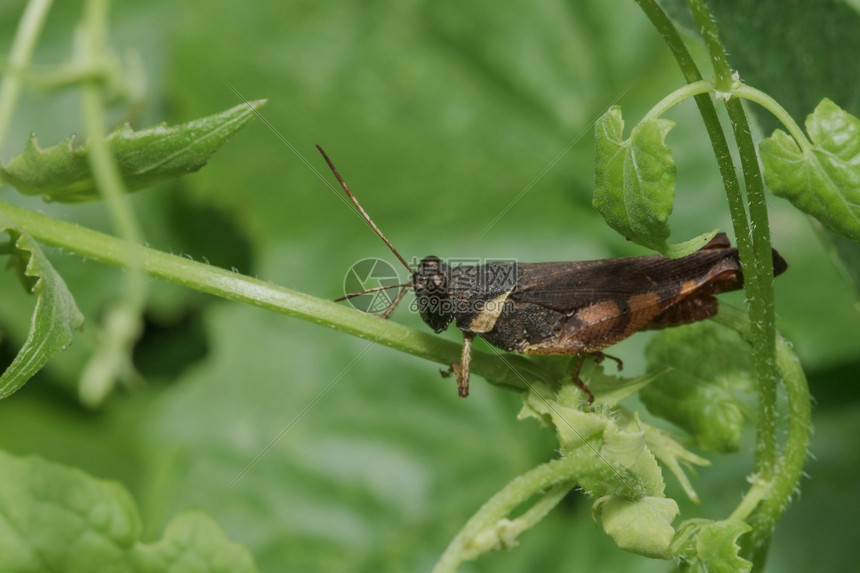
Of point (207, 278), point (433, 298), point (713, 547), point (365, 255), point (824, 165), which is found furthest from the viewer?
point (365, 255)

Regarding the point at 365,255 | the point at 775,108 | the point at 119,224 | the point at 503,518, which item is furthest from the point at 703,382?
the point at 365,255

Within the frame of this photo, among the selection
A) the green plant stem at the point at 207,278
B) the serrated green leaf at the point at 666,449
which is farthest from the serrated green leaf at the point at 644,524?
the green plant stem at the point at 207,278

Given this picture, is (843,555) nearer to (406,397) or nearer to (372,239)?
(406,397)

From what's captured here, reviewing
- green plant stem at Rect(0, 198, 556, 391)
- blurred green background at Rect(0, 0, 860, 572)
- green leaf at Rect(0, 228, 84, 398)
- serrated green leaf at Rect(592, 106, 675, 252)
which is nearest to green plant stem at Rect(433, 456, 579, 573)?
green plant stem at Rect(0, 198, 556, 391)

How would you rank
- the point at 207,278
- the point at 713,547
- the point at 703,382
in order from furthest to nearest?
the point at 703,382 → the point at 207,278 → the point at 713,547

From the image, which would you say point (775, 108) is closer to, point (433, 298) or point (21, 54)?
point (433, 298)

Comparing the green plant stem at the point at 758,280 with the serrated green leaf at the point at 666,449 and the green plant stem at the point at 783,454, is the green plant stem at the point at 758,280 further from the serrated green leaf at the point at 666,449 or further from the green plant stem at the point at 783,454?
the serrated green leaf at the point at 666,449
